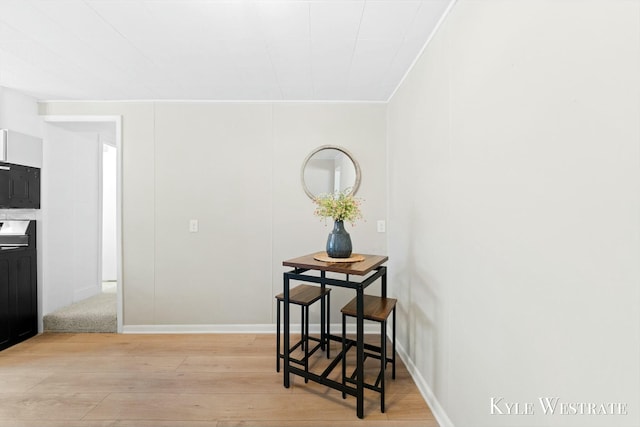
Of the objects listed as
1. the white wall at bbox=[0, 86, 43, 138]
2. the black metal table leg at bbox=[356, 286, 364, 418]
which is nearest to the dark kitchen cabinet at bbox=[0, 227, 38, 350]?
the white wall at bbox=[0, 86, 43, 138]

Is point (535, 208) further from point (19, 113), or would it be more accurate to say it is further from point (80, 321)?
point (19, 113)

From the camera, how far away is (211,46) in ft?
6.43

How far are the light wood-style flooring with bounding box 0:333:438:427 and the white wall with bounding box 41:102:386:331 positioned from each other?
0.39 meters

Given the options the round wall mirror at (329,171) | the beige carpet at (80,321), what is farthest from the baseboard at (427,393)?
the beige carpet at (80,321)

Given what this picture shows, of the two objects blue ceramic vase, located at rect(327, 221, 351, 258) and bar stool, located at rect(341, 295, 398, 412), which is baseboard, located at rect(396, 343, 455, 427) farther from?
blue ceramic vase, located at rect(327, 221, 351, 258)

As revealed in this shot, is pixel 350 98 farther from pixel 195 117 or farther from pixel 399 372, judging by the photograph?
pixel 399 372

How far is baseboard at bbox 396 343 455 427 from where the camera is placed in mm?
1643

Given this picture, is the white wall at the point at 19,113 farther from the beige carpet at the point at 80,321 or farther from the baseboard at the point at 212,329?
the baseboard at the point at 212,329

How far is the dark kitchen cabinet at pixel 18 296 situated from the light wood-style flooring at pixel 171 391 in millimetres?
156

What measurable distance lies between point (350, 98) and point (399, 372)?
2491 millimetres

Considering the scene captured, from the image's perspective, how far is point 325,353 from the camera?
8.14ft

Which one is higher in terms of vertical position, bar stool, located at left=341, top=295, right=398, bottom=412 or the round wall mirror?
the round wall mirror

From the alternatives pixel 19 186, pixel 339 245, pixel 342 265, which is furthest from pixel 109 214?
pixel 342 265

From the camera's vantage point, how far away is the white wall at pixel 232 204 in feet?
9.63
